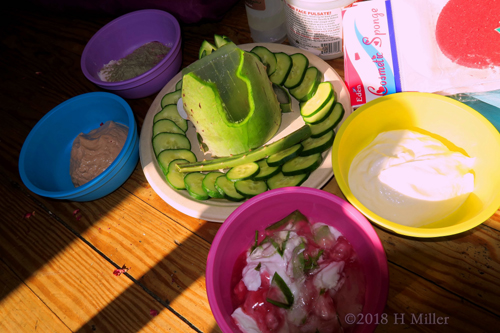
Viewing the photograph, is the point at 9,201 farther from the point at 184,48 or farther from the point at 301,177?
the point at 301,177

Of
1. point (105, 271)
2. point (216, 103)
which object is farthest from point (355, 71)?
point (105, 271)

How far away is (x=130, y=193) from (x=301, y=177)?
2.12ft

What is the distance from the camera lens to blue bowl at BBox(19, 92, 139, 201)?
1.12 m

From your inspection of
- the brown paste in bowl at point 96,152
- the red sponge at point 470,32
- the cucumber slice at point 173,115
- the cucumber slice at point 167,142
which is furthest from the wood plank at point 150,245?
the red sponge at point 470,32

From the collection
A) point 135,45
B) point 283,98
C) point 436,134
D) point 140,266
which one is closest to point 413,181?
point 436,134

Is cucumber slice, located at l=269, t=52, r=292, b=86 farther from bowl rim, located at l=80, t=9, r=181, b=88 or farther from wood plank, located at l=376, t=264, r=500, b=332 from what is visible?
wood plank, located at l=376, t=264, r=500, b=332

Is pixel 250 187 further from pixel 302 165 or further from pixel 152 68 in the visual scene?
pixel 152 68

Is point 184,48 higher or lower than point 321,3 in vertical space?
lower

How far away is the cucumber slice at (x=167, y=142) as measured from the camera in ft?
3.79

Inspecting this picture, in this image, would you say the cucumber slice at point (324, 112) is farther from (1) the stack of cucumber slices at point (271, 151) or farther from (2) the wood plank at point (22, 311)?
(2) the wood plank at point (22, 311)

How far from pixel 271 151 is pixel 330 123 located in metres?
0.21

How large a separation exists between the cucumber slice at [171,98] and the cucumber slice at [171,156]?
0.22 m

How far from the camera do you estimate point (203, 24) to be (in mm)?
1616

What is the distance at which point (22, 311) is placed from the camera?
1091 mm
